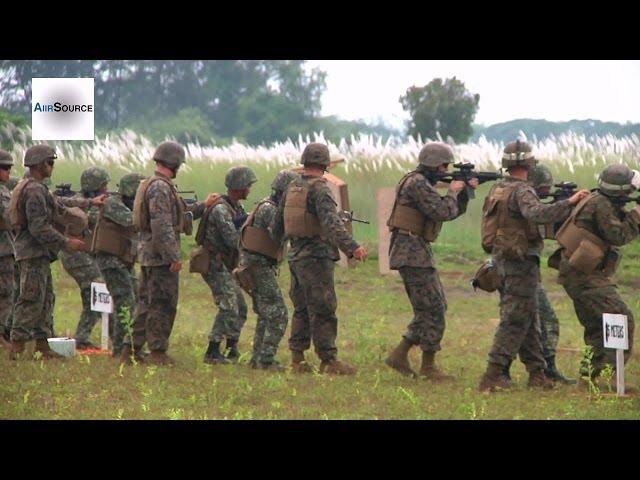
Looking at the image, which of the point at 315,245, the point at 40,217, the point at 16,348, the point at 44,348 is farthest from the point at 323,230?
the point at 16,348

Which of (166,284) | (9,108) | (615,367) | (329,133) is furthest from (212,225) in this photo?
(329,133)

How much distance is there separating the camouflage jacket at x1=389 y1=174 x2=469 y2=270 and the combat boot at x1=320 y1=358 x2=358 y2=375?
1.07 meters

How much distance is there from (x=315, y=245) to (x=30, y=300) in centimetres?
299

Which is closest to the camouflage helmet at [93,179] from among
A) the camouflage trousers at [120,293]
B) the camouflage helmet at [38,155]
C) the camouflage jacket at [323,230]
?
the camouflage helmet at [38,155]

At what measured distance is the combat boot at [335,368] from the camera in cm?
1432

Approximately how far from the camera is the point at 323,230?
46.1 feet

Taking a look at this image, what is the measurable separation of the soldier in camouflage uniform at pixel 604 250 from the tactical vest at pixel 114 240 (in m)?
4.42

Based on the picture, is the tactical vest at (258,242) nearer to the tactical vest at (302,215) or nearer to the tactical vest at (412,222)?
the tactical vest at (302,215)

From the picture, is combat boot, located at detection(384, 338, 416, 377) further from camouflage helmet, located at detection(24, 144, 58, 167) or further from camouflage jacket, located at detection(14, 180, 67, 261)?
camouflage helmet, located at detection(24, 144, 58, 167)

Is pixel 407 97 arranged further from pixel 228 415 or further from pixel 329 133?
pixel 228 415

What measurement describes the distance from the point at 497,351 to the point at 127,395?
10.3 feet

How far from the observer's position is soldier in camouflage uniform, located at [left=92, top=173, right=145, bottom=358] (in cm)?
1529

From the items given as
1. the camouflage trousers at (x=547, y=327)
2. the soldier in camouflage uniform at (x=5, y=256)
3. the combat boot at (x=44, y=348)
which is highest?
the soldier in camouflage uniform at (x=5, y=256)

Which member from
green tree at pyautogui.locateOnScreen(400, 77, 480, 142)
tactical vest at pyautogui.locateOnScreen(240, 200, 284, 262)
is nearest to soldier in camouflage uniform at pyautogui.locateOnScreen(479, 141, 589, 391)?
tactical vest at pyautogui.locateOnScreen(240, 200, 284, 262)
